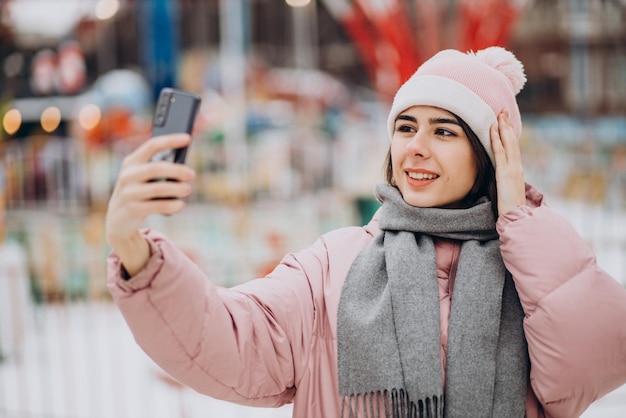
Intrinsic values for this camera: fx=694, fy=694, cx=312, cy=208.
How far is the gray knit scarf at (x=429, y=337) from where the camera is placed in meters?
1.33

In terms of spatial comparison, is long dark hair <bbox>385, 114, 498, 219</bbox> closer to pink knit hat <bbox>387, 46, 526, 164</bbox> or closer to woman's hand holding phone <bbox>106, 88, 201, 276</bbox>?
pink knit hat <bbox>387, 46, 526, 164</bbox>

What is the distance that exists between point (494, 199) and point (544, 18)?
48.7ft

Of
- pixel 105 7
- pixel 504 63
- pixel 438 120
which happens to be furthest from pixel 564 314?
pixel 105 7

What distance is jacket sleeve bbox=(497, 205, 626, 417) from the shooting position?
1293 mm

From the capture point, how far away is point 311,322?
1.43 meters

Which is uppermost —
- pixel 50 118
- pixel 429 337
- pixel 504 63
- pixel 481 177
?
pixel 50 118

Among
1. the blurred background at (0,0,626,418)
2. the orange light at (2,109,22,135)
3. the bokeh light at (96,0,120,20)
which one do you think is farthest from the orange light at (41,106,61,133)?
the bokeh light at (96,0,120,20)

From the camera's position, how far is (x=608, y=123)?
11.7m

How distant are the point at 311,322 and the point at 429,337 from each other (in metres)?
0.24

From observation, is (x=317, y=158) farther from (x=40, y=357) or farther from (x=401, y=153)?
(x=401, y=153)

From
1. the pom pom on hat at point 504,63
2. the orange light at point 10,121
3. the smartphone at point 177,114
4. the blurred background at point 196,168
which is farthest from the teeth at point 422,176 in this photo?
the orange light at point 10,121

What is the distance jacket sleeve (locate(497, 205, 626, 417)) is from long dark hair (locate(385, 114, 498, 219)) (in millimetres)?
172

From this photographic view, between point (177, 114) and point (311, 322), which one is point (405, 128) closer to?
point (311, 322)

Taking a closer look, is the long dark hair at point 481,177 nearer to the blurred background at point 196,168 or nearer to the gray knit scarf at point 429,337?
the gray knit scarf at point 429,337
